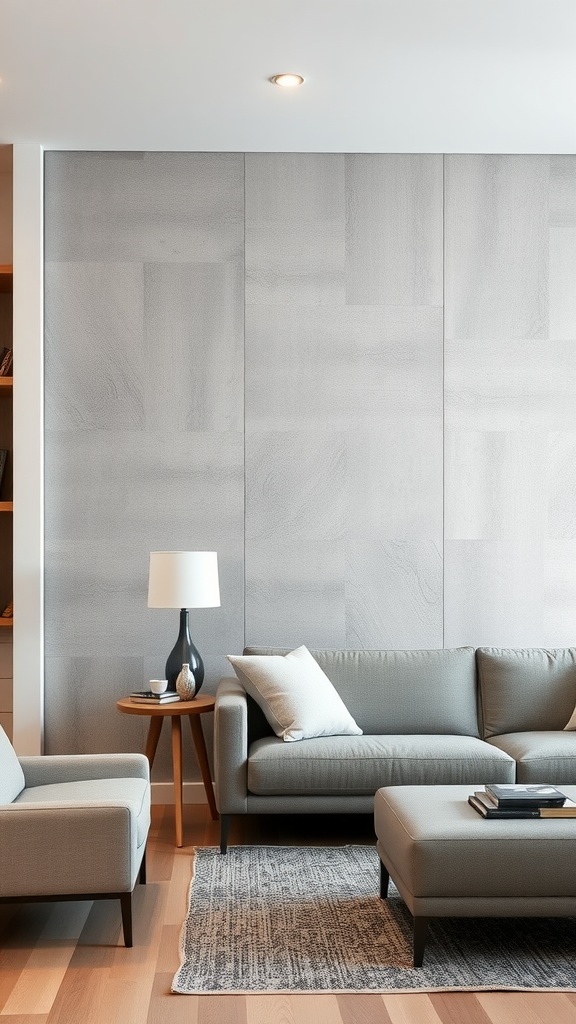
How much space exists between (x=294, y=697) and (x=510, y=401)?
198 cm

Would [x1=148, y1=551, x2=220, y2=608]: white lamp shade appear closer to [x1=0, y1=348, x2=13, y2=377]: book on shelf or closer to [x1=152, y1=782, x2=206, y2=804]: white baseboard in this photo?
[x1=152, y1=782, x2=206, y2=804]: white baseboard

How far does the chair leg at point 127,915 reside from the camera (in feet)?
10.5

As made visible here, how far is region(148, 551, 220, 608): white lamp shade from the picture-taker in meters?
4.62

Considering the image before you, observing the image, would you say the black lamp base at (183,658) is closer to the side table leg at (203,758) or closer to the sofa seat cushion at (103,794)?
the side table leg at (203,758)

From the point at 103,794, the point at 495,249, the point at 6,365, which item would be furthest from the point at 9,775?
the point at 495,249

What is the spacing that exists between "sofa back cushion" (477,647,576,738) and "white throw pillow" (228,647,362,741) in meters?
0.70

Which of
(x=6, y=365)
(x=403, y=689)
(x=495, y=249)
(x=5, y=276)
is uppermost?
(x=495, y=249)

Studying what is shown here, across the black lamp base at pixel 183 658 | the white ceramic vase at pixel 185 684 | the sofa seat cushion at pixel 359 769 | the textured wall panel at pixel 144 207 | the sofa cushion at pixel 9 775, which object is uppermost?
the textured wall panel at pixel 144 207

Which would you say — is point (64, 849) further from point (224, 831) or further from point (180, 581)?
point (180, 581)

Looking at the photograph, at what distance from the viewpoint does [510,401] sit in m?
5.31

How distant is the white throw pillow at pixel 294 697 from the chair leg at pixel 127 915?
4.26 feet

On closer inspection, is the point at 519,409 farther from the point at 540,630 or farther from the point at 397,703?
the point at 397,703

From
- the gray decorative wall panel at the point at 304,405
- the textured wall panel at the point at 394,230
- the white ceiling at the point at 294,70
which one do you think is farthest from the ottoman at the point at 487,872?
the textured wall panel at the point at 394,230

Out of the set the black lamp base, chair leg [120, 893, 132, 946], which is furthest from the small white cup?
chair leg [120, 893, 132, 946]
